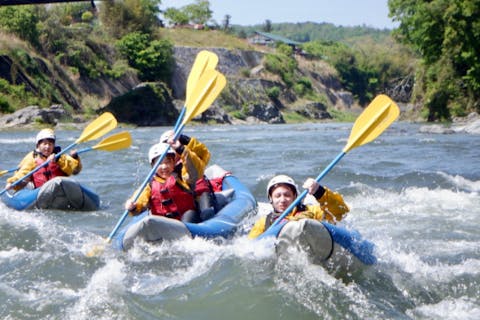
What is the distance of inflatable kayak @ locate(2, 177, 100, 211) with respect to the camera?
24.2 ft

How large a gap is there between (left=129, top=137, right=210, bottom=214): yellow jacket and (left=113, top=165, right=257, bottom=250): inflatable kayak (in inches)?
5.7

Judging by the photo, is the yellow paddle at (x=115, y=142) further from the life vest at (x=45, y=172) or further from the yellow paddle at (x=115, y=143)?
the life vest at (x=45, y=172)

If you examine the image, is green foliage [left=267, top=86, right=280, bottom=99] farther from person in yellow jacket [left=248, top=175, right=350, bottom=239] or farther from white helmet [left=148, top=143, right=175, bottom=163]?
person in yellow jacket [left=248, top=175, right=350, bottom=239]

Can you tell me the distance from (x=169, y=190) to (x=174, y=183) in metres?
0.07

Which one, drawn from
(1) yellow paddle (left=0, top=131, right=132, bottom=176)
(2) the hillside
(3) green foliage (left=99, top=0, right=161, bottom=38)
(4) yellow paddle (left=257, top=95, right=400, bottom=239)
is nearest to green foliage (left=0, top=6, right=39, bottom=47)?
(2) the hillside

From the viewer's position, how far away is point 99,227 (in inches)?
274

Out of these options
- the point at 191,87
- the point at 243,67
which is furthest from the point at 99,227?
the point at 243,67

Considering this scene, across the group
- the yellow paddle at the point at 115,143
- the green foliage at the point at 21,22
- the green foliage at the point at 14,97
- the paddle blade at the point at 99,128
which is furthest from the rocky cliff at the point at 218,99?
the yellow paddle at the point at 115,143

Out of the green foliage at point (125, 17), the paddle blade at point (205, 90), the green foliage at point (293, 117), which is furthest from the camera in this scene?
the green foliage at point (293, 117)

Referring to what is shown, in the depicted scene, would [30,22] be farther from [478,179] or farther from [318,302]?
[318,302]

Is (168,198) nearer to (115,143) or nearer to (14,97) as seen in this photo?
(115,143)

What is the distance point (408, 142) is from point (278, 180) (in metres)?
11.6

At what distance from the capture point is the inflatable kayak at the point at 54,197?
738 cm

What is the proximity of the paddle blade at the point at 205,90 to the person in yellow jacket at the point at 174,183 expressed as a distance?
0.84 meters
